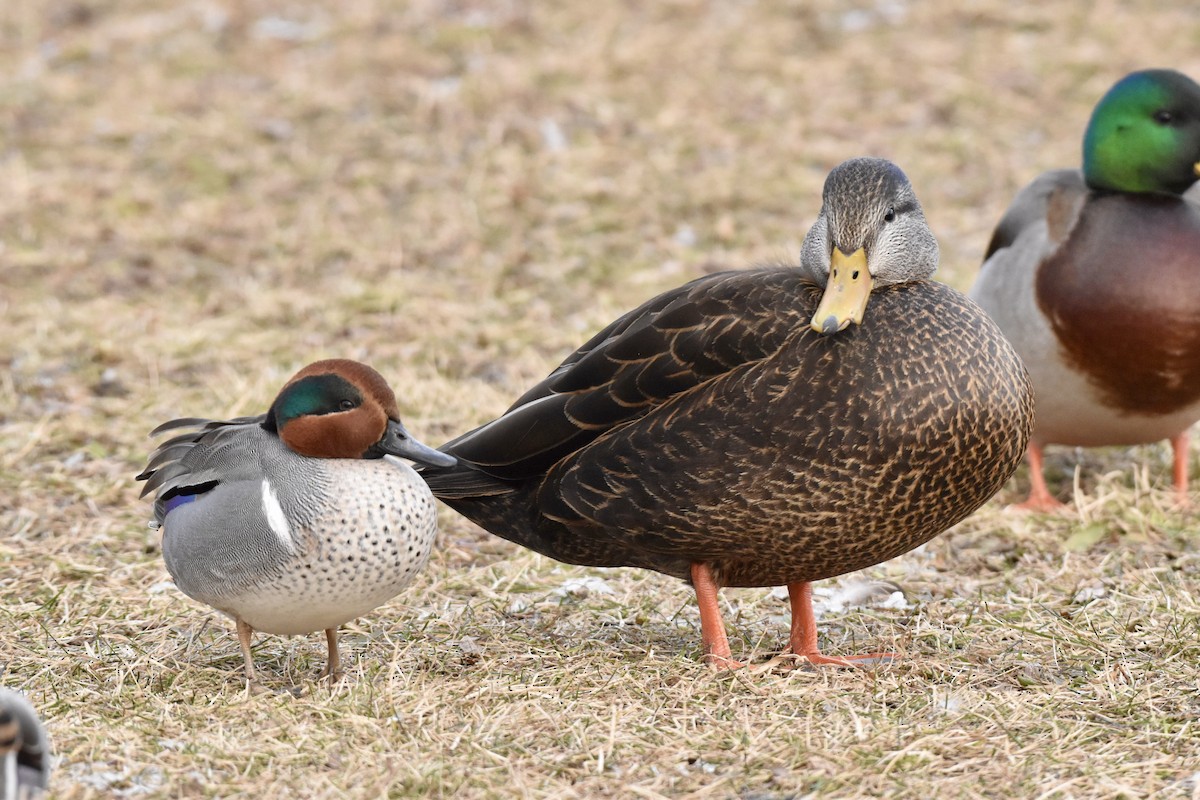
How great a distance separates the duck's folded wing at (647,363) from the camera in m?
3.73

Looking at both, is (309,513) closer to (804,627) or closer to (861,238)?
(804,627)

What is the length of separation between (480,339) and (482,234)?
123 cm

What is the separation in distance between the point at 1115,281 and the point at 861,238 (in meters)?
1.67

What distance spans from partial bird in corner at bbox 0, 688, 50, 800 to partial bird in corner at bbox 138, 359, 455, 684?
29.8 inches

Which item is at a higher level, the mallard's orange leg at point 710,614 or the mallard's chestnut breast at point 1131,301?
the mallard's chestnut breast at point 1131,301

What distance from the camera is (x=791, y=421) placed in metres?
3.59

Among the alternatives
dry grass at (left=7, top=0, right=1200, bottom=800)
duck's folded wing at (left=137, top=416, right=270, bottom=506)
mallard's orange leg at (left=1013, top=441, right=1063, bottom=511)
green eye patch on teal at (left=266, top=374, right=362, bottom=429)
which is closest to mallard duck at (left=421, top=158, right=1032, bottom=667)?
dry grass at (left=7, top=0, right=1200, bottom=800)

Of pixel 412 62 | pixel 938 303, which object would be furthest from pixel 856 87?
pixel 938 303

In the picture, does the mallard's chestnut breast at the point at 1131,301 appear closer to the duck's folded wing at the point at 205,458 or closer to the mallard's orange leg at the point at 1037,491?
the mallard's orange leg at the point at 1037,491

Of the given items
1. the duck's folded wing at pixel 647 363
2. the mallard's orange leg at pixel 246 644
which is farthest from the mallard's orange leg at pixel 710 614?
the mallard's orange leg at pixel 246 644

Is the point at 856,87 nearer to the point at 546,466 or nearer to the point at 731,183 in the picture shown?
the point at 731,183

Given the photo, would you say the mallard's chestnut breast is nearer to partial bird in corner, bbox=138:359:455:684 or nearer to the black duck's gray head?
the black duck's gray head

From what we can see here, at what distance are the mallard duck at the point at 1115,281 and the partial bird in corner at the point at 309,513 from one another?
2376 millimetres

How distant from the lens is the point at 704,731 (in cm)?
337
